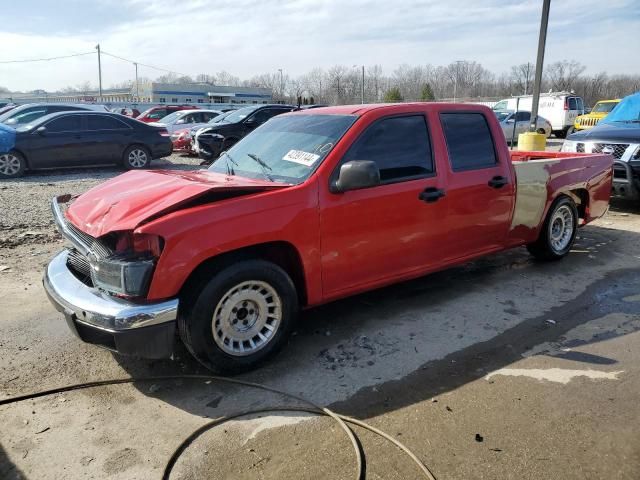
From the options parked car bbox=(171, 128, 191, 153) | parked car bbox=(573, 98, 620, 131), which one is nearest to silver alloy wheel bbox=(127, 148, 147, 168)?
parked car bbox=(171, 128, 191, 153)

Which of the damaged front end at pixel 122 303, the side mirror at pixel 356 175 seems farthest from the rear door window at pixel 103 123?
the side mirror at pixel 356 175

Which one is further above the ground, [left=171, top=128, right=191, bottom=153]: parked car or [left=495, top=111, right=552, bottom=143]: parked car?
[left=495, top=111, right=552, bottom=143]: parked car

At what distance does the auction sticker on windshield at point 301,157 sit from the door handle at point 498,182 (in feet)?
6.35

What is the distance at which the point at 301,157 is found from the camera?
160 inches

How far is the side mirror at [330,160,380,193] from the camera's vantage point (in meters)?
3.69

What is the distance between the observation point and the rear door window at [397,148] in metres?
4.11

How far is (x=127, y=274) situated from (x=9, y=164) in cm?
1079

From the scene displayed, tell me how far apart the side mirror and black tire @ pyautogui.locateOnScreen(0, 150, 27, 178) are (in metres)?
10.9

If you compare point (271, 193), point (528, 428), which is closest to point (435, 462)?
point (528, 428)

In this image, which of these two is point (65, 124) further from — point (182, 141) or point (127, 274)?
point (127, 274)

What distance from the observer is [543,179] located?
5613 millimetres

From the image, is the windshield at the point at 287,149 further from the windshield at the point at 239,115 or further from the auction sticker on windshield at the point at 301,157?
the windshield at the point at 239,115

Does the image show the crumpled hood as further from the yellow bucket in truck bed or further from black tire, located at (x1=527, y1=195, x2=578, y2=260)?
the yellow bucket in truck bed

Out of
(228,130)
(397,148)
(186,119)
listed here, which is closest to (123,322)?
(397,148)
